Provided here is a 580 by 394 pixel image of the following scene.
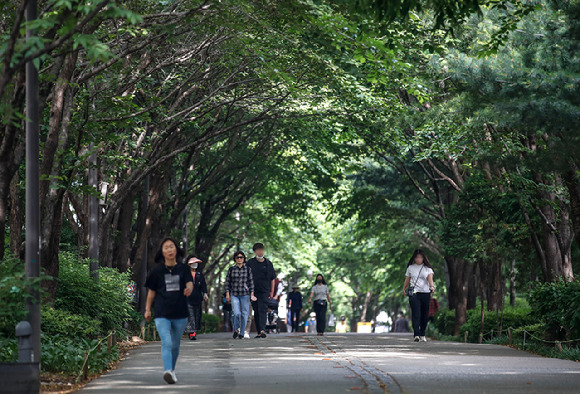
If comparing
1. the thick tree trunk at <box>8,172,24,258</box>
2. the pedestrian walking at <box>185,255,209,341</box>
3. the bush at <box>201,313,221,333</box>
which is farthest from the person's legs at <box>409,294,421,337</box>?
the bush at <box>201,313,221,333</box>

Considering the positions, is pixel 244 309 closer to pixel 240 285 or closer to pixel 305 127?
pixel 240 285

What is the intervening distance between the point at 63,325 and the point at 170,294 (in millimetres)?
A: 3375

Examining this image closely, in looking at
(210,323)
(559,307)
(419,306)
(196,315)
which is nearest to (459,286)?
(196,315)

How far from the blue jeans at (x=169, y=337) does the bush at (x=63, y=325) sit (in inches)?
113

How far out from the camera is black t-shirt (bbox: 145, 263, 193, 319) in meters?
11.6

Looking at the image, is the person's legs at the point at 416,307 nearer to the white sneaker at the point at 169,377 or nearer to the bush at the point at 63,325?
the bush at the point at 63,325

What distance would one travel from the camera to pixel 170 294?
11.6 metres

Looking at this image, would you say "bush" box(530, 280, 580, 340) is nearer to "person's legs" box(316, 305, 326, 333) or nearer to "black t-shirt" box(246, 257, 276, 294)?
"black t-shirt" box(246, 257, 276, 294)

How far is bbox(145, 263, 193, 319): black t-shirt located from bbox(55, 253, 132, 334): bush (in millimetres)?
4956

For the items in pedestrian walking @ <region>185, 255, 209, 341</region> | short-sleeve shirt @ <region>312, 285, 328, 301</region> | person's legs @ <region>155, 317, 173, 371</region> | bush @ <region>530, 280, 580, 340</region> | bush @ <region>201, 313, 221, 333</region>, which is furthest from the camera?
bush @ <region>201, 313, 221, 333</region>

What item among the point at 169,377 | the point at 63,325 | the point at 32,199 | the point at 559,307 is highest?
the point at 32,199

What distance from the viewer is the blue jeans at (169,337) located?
11297 millimetres

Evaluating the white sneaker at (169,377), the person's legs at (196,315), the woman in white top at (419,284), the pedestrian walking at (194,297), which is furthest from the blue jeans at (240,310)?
the white sneaker at (169,377)

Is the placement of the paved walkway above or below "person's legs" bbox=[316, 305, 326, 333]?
below
